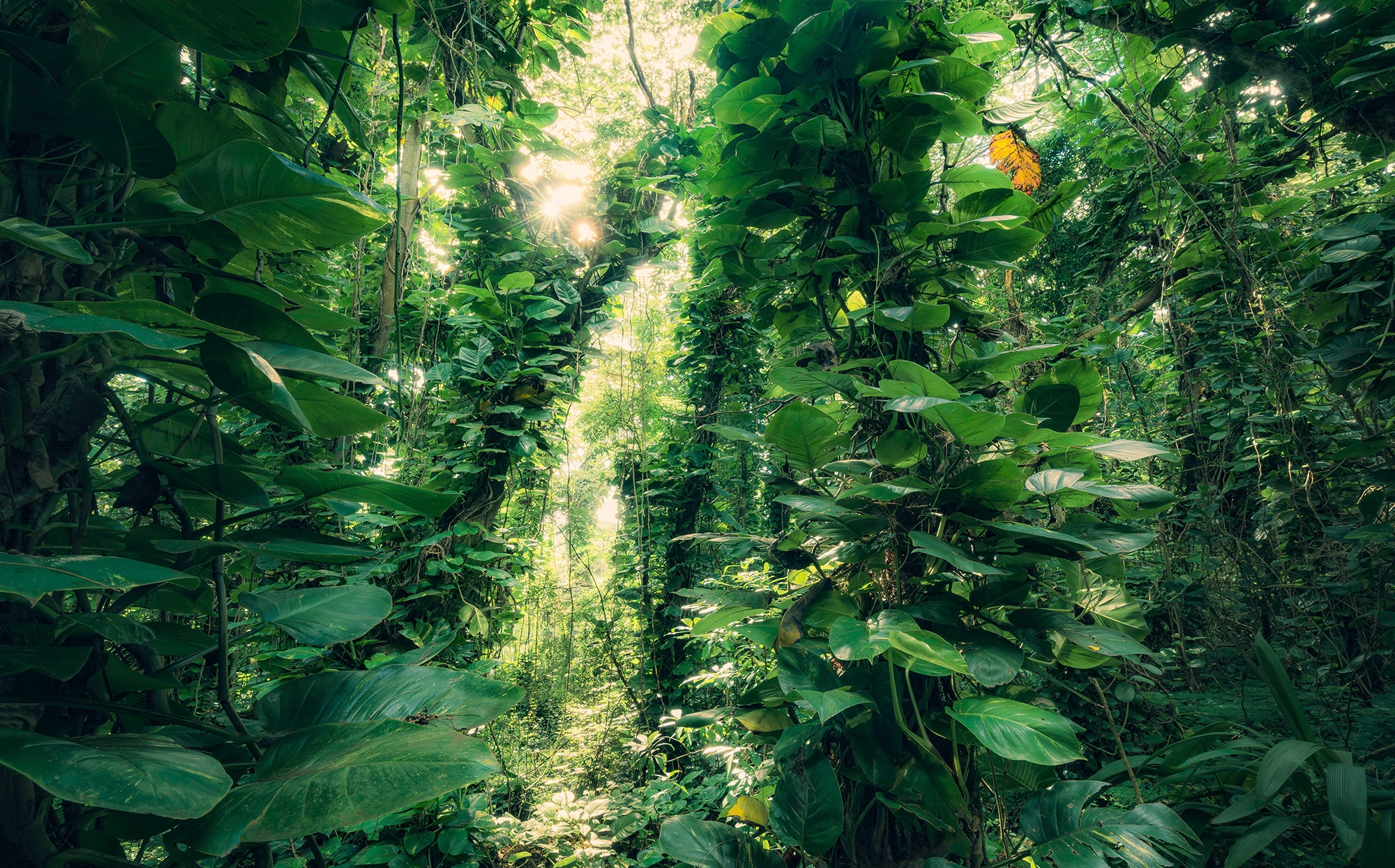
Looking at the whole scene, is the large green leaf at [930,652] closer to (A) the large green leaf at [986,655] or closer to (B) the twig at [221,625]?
(A) the large green leaf at [986,655]

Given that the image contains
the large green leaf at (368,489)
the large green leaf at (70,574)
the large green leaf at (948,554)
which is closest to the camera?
the large green leaf at (70,574)

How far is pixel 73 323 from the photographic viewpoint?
0.39 meters

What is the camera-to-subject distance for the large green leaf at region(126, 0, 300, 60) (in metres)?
0.52

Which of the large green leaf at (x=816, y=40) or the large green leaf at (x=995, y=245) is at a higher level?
the large green leaf at (x=816, y=40)

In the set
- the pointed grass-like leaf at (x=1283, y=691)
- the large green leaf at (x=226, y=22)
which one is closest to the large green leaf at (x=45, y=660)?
the large green leaf at (x=226, y=22)

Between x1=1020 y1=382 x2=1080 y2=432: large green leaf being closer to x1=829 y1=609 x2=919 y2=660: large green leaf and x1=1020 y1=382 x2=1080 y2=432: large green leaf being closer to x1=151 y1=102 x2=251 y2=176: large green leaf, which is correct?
x1=829 y1=609 x2=919 y2=660: large green leaf

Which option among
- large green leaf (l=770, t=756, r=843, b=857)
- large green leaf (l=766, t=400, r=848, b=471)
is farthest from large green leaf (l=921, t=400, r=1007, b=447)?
large green leaf (l=770, t=756, r=843, b=857)

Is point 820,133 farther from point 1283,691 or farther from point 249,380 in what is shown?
point 1283,691

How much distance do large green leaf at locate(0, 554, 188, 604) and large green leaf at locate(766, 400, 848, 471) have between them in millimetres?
814

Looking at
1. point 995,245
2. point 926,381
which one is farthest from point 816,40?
point 926,381

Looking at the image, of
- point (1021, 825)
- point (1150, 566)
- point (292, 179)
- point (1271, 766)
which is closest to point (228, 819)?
point (292, 179)

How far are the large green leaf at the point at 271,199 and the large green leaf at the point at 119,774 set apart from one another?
470 mm

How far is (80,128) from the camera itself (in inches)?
20.7

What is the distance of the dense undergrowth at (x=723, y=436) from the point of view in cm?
52
